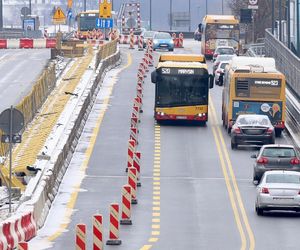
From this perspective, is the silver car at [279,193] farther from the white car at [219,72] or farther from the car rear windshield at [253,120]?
the white car at [219,72]

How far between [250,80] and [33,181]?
20.1 m

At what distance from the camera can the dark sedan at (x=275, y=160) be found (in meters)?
40.7

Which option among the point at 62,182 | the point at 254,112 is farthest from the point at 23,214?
the point at 254,112

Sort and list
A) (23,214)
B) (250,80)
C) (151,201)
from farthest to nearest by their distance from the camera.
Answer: (250,80) → (151,201) → (23,214)

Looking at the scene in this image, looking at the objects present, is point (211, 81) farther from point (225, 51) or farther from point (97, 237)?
point (225, 51)

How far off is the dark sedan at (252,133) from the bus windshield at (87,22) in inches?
2909

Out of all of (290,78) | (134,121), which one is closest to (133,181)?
(134,121)

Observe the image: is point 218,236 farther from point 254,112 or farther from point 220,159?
point 254,112

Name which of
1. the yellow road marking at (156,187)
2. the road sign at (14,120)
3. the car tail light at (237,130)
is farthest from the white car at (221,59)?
the road sign at (14,120)

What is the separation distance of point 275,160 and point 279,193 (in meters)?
6.70

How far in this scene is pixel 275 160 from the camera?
40.9 m

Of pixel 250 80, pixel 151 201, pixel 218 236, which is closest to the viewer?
pixel 218 236

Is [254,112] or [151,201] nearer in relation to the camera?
[151,201]

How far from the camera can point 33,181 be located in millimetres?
34594
